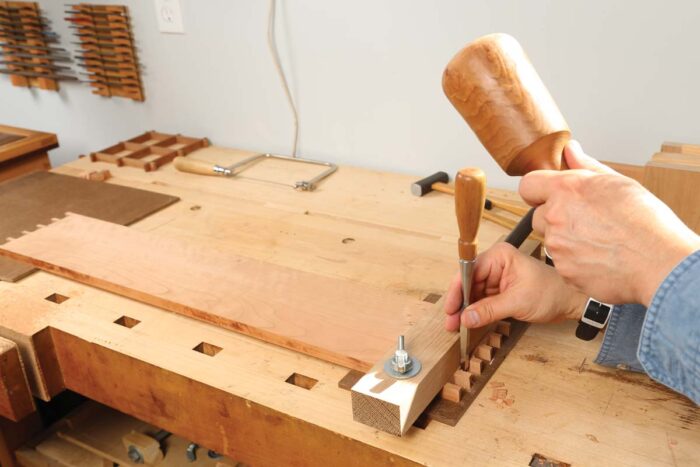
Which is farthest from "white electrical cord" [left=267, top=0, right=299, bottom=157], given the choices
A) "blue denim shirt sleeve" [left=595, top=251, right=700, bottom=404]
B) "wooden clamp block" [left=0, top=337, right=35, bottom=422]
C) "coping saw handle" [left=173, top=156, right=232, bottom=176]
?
"blue denim shirt sleeve" [left=595, top=251, right=700, bottom=404]

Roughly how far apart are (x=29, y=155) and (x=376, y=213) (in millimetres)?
1159

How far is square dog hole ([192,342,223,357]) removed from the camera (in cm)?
89

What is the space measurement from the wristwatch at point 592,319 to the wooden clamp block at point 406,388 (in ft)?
0.61

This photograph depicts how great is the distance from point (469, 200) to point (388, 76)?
2.72 feet

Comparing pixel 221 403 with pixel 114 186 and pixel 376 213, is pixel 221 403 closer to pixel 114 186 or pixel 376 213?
pixel 376 213

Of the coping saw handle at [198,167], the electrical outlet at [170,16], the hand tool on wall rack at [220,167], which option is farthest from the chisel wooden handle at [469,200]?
the electrical outlet at [170,16]

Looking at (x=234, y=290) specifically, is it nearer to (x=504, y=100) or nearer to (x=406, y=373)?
(x=406, y=373)

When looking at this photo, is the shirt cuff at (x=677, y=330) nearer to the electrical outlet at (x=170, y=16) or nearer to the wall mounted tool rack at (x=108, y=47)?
the electrical outlet at (x=170, y=16)

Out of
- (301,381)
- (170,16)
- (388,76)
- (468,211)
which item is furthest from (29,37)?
(468,211)

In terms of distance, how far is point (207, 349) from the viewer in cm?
90

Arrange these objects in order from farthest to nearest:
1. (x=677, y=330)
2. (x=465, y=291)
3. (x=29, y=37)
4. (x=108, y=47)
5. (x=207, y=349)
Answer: (x=29, y=37) → (x=108, y=47) → (x=207, y=349) → (x=465, y=291) → (x=677, y=330)

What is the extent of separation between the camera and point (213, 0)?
163cm

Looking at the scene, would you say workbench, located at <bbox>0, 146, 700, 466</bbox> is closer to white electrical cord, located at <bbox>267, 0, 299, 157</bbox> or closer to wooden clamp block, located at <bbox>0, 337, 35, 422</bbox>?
wooden clamp block, located at <bbox>0, 337, 35, 422</bbox>

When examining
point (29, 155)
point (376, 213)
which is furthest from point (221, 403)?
point (29, 155)
